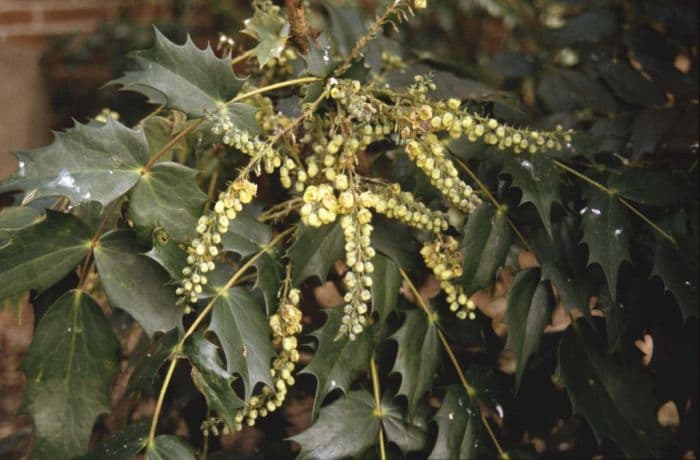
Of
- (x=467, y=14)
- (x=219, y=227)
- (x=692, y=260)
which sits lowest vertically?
(x=467, y=14)

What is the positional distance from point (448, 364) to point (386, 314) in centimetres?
24

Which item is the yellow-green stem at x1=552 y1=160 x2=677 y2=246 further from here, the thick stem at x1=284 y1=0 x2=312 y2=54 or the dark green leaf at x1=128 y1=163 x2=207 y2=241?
the dark green leaf at x1=128 y1=163 x2=207 y2=241

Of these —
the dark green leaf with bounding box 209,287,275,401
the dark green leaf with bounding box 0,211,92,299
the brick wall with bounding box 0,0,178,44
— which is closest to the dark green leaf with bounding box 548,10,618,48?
the dark green leaf with bounding box 209,287,275,401

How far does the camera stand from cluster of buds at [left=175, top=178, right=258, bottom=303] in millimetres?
969

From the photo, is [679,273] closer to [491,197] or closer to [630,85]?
[491,197]

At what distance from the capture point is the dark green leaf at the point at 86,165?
101cm

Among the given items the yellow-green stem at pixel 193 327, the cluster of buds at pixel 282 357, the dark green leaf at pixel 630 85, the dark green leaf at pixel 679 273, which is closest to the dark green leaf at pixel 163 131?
the yellow-green stem at pixel 193 327

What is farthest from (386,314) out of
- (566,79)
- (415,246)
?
(566,79)

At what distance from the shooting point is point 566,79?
1.71 m

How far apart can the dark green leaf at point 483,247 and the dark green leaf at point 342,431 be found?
0.81 ft

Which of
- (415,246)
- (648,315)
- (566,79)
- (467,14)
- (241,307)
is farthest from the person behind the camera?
(467,14)

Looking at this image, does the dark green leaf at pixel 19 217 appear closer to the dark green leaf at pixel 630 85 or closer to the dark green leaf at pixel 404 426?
the dark green leaf at pixel 404 426

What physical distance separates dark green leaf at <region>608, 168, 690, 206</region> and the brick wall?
2536 millimetres

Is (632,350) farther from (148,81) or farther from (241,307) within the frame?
(148,81)
